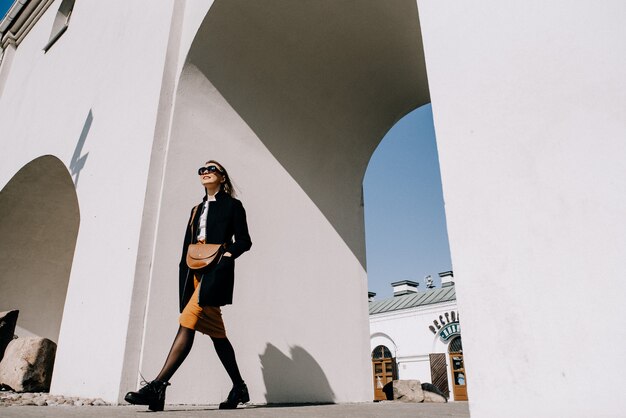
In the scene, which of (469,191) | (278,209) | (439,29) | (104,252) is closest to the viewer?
(469,191)

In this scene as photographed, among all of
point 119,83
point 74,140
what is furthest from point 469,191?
point 74,140

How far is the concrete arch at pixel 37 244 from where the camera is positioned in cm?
626

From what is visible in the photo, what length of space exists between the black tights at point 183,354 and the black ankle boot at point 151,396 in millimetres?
37

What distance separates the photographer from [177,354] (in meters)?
2.35

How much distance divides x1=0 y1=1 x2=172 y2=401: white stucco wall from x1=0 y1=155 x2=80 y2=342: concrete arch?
31 cm

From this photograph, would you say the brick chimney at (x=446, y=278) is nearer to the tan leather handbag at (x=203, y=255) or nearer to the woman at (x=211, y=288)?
the woman at (x=211, y=288)

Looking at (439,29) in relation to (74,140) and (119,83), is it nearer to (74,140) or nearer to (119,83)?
(119,83)

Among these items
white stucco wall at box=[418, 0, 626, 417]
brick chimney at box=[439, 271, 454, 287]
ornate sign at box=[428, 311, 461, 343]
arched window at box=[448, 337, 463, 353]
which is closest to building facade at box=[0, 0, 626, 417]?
white stucco wall at box=[418, 0, 626, 417]

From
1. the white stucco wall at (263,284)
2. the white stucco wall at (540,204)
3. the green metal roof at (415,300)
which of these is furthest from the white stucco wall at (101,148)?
the green metal roof at (415,300)

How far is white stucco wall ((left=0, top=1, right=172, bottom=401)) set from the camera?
3.33 meters

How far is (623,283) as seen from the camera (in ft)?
3.96

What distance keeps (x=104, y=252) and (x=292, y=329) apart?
5.66 ft

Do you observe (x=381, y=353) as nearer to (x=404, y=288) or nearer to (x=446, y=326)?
(x=446, y=326)

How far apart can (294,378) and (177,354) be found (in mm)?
1819
